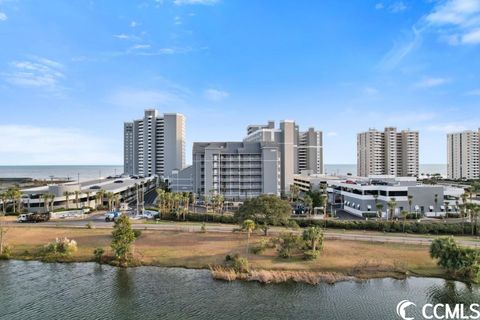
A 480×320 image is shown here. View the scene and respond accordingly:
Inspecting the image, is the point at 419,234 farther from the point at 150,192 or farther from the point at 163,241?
the point at 150,192

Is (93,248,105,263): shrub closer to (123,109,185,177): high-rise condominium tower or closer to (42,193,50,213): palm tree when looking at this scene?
(42,193,50,213): palm tree

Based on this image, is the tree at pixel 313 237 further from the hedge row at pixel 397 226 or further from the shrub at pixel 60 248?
the shrub at pixel 60 248

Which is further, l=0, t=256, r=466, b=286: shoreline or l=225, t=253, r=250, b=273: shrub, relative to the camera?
l=225, t=253, r=250, b=273: shrub

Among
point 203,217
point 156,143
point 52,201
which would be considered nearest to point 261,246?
point 203,217

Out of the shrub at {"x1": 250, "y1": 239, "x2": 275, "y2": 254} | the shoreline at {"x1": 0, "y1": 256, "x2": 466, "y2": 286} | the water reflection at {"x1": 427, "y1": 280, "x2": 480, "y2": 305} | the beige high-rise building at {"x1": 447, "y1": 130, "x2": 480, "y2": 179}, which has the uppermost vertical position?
the beige high-rise building at {"x1": 447, "y1": 130, "x2": 480, "y2": 179}

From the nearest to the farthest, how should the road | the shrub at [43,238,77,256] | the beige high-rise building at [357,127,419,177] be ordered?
the shrub at [43,238,77,256] → the road → the beige high-rise building at [357,127,419,177]

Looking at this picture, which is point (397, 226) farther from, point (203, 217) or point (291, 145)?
point (291, 145)

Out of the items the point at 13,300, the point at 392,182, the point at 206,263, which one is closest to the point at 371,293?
the point at 206,263

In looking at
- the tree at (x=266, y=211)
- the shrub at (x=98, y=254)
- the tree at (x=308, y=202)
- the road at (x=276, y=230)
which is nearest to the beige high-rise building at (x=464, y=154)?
the tree at (x=308, y=202)

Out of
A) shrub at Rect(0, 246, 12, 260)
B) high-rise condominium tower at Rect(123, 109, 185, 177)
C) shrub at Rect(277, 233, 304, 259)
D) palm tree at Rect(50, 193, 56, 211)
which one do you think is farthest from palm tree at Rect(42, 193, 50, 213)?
high-rise condominium tower at Rect(123, 109, 185, 177)
